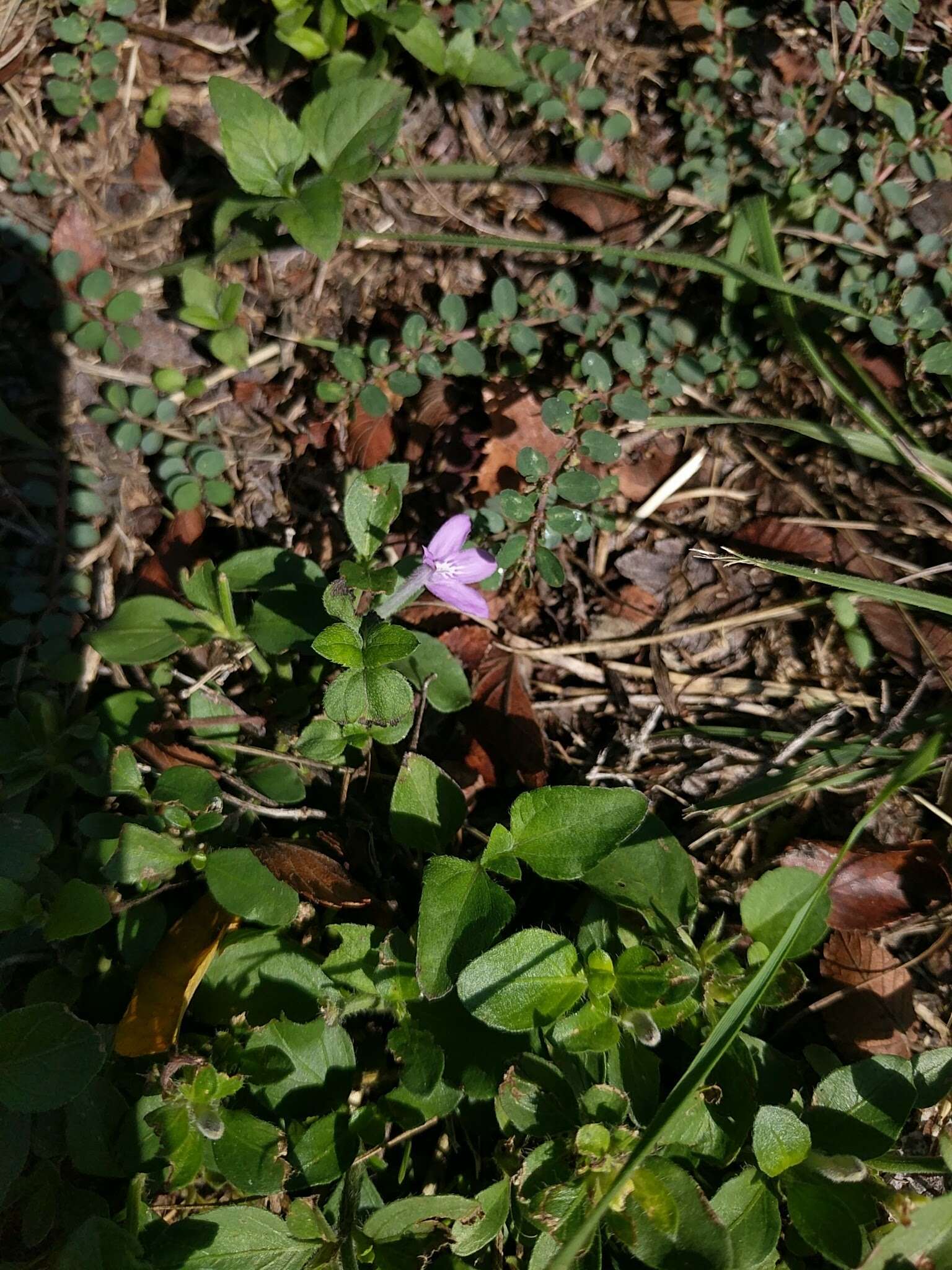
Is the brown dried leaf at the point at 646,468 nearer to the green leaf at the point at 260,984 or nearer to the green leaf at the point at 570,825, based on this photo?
the green leaf at the point at 570,825

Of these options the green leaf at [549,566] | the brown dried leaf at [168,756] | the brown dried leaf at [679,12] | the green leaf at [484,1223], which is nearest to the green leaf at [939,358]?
the green leaf at [549,566]

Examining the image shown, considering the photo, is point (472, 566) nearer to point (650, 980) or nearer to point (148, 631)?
point (148, 631)

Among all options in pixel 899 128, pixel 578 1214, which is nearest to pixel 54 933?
pixel 578 1214

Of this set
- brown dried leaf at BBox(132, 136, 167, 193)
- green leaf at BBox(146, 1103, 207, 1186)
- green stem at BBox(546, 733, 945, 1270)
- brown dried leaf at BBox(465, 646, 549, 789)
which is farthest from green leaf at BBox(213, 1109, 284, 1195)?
brown dried leaf at BBox(132, 136, 167, 193)

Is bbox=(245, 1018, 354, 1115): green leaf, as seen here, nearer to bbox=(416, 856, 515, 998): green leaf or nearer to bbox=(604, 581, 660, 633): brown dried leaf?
Result: bbox=(416, 856, 515, 998): green leaf

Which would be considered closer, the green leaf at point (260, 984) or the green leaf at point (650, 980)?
the green leaf at point (650, 980)

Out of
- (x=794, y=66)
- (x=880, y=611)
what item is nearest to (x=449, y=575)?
(x=880, y=611)

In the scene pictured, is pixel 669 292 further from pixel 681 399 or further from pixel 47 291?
pixel 47 291
